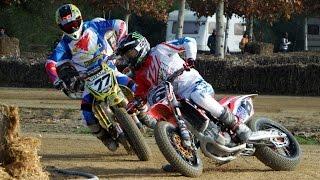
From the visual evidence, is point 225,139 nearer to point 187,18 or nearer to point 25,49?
point 25,49

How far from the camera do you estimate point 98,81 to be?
996cm

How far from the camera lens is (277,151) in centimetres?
940

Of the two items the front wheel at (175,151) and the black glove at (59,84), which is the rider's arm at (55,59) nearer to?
the black glove at (59,84)

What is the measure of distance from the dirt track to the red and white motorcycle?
0.18 metres

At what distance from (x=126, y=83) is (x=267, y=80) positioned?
14.0 m

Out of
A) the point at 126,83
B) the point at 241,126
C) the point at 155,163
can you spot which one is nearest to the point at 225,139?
the point at 241,126

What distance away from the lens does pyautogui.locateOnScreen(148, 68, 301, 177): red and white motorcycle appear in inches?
336

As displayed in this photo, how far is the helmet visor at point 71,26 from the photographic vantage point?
10.2 m

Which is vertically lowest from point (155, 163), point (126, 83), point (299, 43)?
point (299, 43)

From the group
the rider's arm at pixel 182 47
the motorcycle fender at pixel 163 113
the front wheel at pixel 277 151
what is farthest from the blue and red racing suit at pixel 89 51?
the front wheel at pixel 277 151

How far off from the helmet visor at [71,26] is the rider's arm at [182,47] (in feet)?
4.89

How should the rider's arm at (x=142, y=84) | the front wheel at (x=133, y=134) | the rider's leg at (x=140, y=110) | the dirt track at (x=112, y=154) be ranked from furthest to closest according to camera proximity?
1. the rider's leg at (x=140, y=110)
2. the front wheel at (x=133, y=134)
3. the rider's arm at (x=142, y=84)
4. the dirt track at (x=112, y=154)

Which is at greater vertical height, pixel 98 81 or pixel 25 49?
pixel 98 81

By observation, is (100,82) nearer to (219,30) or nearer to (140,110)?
(140,110)
